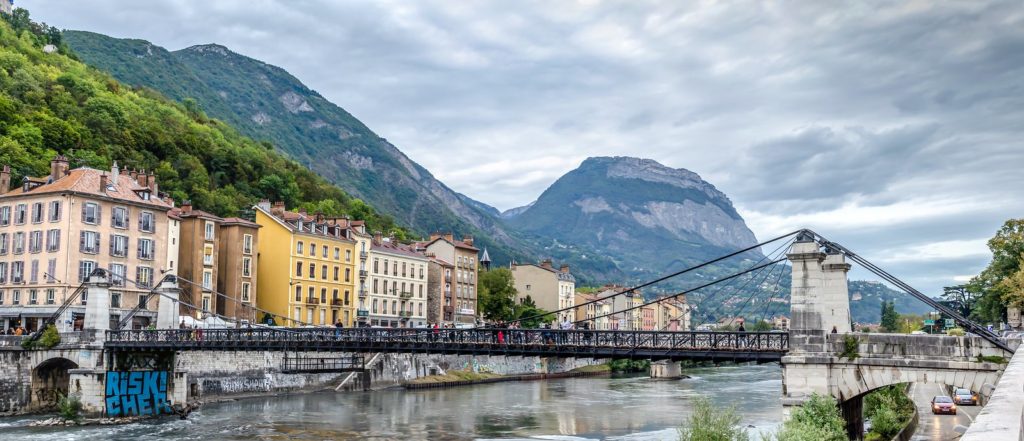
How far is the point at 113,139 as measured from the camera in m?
104

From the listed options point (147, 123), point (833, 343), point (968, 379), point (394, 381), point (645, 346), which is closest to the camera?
point (968, 379)

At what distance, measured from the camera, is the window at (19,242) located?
60.5 m

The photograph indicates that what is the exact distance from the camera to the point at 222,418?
50531mm

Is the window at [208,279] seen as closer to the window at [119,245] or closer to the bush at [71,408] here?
the window at [119,245]

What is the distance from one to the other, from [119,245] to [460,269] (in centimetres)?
5028

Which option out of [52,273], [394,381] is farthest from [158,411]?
[394,381]

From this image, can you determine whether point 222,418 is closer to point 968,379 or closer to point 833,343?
point 833,343

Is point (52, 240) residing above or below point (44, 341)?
above

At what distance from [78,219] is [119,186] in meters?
5.42

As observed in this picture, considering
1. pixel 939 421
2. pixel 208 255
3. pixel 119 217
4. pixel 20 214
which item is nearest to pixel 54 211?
pixel 20 214

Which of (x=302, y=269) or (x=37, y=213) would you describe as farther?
(x=302, y=269)

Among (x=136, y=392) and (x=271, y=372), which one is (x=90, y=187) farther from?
(x=271, y=372)

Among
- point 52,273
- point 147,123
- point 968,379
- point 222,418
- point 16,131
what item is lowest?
point 222,418

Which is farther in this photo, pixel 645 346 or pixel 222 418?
pixel 222 418
